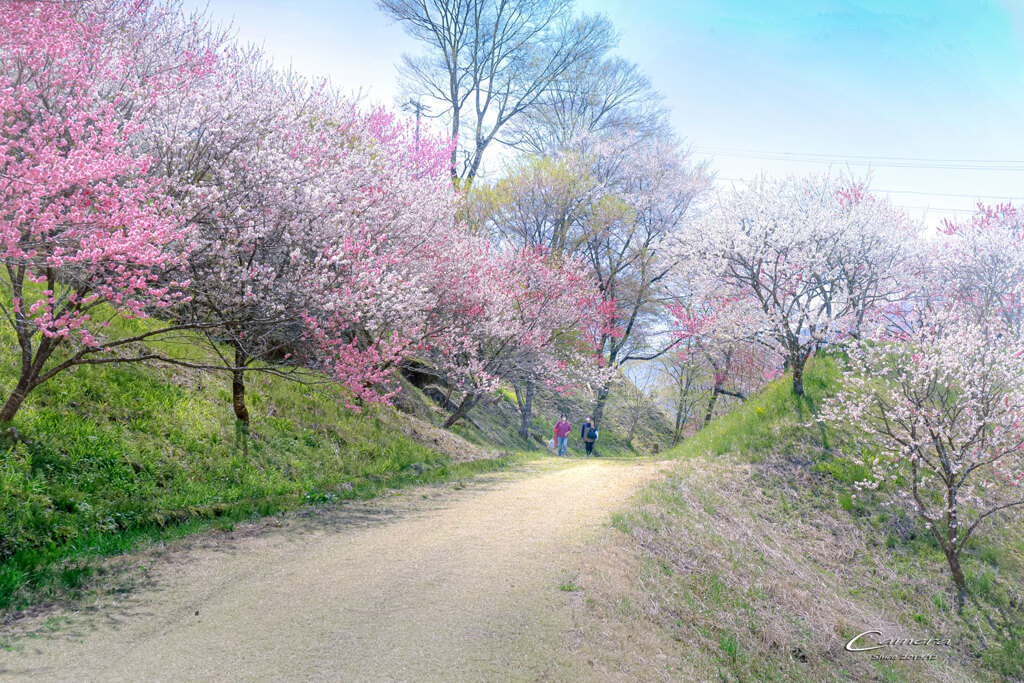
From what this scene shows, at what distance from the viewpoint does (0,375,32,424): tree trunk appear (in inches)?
274

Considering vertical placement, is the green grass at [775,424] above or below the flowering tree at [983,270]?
Answer: below

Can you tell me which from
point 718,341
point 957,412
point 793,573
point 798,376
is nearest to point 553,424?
point 718,341

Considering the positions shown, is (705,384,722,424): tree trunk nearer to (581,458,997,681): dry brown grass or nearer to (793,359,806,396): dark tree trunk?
(793,359,806,396): dark tree trunk

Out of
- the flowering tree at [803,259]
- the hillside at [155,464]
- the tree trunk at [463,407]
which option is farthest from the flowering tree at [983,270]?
the hillside at [155,464]

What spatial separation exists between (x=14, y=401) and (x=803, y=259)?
17851 millimetres

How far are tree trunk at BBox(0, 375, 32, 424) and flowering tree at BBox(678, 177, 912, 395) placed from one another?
54.0 feet

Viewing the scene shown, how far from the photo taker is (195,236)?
7867mm

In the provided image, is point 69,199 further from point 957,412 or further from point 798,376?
point 798,376

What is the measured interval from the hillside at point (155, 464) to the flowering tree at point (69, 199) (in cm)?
65

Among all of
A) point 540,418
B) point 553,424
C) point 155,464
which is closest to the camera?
point 155,464

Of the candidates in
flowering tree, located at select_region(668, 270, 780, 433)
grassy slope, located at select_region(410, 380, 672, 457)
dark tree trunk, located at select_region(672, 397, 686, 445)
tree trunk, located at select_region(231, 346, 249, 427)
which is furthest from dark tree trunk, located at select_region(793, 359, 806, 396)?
dark tree trunk, located at select_region(672, 397, 686, 445)

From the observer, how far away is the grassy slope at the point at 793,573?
645 cm

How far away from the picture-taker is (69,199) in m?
5.72

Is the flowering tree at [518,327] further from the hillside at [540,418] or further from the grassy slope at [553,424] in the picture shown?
the grassy slope at [553,424]
